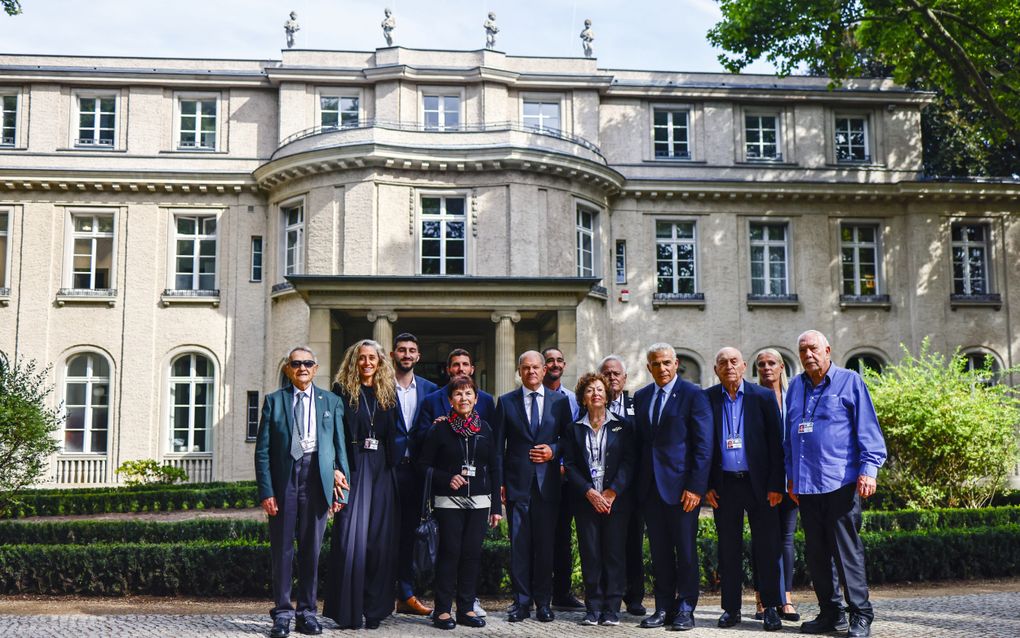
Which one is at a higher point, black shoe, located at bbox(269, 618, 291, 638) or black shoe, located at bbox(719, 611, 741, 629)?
black shoe, located at bbox(269, 618, 291, 638)

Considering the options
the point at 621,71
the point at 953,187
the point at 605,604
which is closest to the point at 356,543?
the point at 605,604

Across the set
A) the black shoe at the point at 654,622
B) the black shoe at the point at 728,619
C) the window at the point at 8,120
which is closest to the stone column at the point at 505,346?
the black shoe at the point at 654,622

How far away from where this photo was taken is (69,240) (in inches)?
918

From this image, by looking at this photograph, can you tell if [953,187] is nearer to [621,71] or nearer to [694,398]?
[621,71]

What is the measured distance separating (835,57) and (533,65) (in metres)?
8.17

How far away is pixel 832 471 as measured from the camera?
22.3 feet

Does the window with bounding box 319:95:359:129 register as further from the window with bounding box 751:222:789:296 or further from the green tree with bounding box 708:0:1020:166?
the window with bounding box 751:222:789:296

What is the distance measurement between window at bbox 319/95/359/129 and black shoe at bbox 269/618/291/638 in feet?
61.8

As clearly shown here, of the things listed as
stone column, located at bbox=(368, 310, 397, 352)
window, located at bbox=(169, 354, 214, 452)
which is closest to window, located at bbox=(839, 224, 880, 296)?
stone column, located at bbox=(368, 310, 397, 352)

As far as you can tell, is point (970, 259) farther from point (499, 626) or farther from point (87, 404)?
point (87, 404)

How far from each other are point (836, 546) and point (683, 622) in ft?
4.21

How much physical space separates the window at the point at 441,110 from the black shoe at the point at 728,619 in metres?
18.4

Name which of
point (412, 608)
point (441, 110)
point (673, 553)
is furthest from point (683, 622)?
point (441, 110)

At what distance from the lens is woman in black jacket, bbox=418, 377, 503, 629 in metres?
7.15
